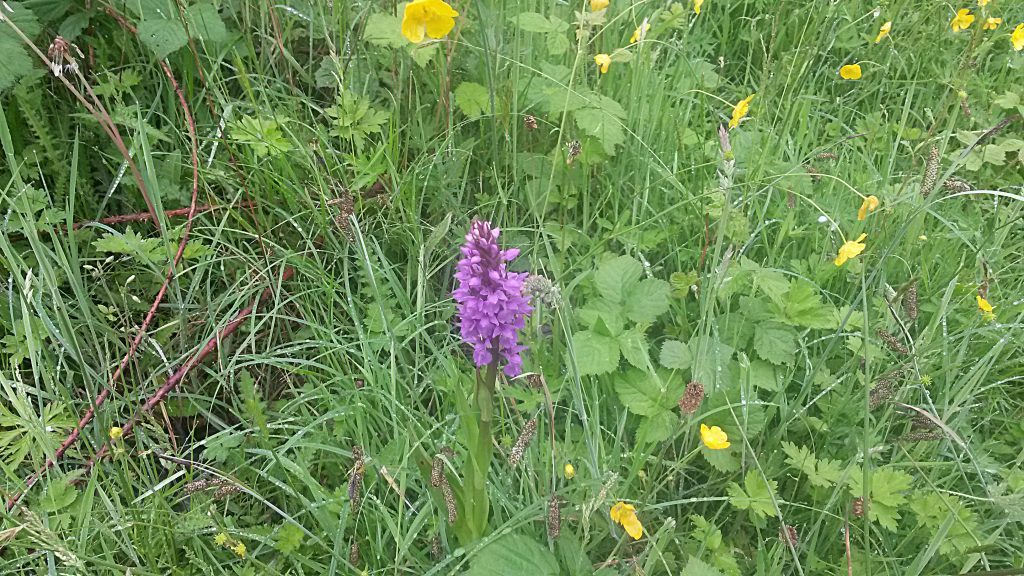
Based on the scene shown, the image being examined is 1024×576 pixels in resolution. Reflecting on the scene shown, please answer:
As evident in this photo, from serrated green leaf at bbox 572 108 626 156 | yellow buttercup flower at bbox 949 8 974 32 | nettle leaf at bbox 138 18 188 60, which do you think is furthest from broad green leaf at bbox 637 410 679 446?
yellow buttercup flower at bbox 949 8 974 32

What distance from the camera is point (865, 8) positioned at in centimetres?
275

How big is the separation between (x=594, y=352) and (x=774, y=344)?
1.30 ft

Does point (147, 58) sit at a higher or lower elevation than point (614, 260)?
higher

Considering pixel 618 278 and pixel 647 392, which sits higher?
pixel 618 278

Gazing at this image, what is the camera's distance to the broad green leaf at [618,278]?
1.46m

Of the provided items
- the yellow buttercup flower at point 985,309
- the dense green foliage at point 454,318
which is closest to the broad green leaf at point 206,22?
the dense green foliage at point 454,318

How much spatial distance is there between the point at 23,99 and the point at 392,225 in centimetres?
96

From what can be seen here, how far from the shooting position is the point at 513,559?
3.60ft

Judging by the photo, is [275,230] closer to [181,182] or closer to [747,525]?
[181,182]

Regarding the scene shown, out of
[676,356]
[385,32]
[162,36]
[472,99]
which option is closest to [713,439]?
[676,356]

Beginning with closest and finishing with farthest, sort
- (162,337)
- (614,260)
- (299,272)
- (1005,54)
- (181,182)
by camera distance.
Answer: (614,260) → (162,337) → (299,272) → (181,182) → (1005,54)

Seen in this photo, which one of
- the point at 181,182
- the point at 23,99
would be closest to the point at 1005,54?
the point at 181,182

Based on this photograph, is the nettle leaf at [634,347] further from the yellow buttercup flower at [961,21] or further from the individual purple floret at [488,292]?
the yellow buttercup flower at [961,21]

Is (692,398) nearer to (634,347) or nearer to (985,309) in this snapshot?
(634,347)
